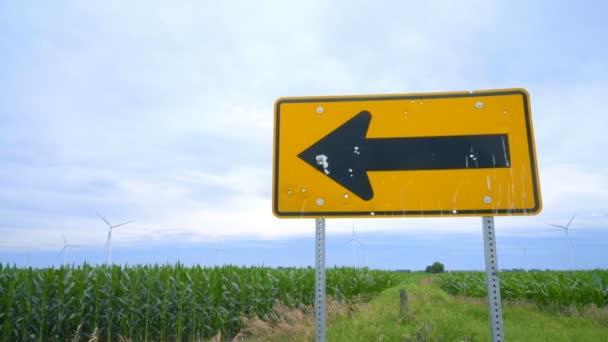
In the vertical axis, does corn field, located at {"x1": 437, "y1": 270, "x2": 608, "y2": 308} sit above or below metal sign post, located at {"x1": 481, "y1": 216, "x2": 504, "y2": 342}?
below

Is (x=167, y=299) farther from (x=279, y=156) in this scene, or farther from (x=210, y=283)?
(x=279, y=156)

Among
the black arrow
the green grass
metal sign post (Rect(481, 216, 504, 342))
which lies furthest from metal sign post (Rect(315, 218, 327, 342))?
the green grass

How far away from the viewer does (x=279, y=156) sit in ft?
11.7

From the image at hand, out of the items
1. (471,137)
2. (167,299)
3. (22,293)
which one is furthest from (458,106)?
(22,293)

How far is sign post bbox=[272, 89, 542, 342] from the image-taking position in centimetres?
336

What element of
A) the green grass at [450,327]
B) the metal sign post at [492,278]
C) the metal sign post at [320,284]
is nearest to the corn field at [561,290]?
the green grass at [450,327]

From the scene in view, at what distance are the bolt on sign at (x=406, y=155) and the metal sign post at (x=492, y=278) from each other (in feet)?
0.50

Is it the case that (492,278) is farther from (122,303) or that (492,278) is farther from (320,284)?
(122,303)

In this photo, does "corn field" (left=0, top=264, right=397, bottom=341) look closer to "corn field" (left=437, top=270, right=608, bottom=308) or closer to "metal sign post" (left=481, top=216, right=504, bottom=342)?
"metal sign post" (left=481, top=216, right=504, bottom=342)

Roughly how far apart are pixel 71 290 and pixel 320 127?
8.06m

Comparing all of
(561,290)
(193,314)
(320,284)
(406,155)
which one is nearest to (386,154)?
(406,155)

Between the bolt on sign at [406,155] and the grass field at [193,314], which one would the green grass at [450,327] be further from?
the bolt on sign at [406,155]

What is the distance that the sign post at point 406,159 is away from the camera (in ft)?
11.0

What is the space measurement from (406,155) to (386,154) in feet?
0.60
